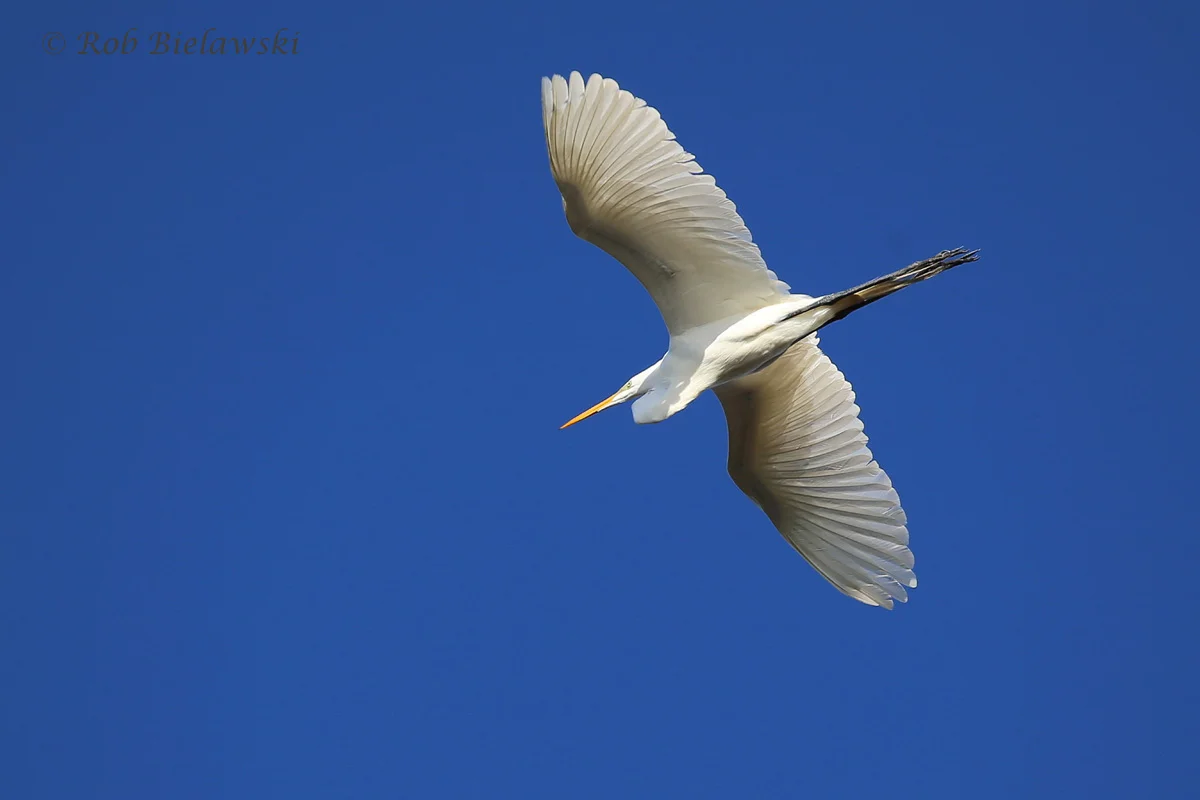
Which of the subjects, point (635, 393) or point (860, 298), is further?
point (635, 393)

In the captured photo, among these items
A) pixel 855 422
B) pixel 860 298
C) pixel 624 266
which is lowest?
pixel 855 422

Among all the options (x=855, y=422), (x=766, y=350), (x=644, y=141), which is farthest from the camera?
(x=855, y=422)

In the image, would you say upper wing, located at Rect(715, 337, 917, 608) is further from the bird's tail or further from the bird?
the bird's tail

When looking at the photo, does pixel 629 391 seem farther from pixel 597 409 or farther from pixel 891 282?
pixel 891 282

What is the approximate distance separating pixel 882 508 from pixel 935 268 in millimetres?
1207

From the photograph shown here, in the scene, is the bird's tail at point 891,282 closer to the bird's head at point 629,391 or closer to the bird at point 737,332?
the bird at point 737,332

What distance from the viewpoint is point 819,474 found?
21.9 feet

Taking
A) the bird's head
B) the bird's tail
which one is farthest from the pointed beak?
the bird's tail

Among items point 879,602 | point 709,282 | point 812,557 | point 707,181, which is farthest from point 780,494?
point 707,181

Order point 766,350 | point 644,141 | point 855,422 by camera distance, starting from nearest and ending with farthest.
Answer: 1. point 644,141
2. point 766,350
3. point 855,422

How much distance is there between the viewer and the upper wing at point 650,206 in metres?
5.61

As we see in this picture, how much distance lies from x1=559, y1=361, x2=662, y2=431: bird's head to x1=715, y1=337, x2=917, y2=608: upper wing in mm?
450

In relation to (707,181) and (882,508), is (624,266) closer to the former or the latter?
(707,181)

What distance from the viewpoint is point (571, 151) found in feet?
18.8
